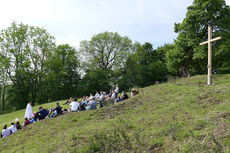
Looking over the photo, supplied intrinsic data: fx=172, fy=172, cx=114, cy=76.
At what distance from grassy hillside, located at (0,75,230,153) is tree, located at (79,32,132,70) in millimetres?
28745

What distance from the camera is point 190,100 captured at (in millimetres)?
9148

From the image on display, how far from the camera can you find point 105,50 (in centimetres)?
3956

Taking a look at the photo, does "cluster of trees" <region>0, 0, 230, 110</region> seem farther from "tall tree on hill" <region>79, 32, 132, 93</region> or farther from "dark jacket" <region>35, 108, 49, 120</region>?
"dark jacket" <region>35, 108, 49, 120</region>

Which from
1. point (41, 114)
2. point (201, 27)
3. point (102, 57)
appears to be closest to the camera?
point (41, 114)

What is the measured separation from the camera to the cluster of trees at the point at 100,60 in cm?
2070

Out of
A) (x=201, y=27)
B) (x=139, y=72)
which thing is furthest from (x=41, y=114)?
(x=139, y=72)

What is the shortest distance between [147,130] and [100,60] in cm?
3463

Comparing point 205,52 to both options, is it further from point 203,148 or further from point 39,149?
point 39,149

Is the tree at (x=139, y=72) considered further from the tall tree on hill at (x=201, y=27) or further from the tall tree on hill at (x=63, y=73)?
the tall tree on hill at (x=201, y=27)

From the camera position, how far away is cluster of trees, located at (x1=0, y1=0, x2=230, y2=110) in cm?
2070

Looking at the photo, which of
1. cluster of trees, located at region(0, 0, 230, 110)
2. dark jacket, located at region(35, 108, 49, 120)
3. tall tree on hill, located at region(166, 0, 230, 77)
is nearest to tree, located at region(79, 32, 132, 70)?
cluster of trees, located at region(0, 0, 230, 110)

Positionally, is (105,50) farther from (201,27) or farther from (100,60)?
(201,27)

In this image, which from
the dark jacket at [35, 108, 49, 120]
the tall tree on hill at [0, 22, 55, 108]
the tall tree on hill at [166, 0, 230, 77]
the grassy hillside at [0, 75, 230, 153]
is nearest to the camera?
the grassy hillside at [0, 75, 230, 153]

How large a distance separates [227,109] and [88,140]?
5.70 meters
